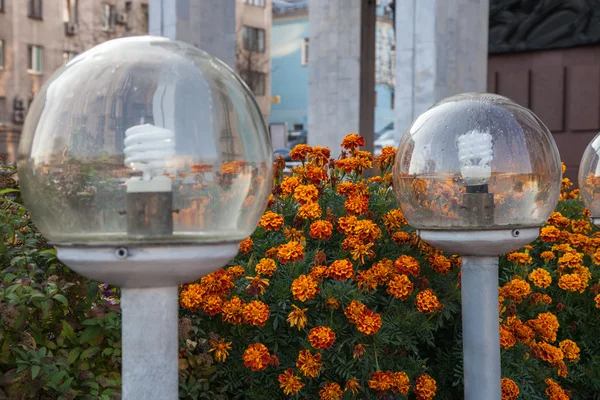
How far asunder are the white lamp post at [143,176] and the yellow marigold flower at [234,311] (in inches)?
49.0

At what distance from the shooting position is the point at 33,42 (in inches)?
1388

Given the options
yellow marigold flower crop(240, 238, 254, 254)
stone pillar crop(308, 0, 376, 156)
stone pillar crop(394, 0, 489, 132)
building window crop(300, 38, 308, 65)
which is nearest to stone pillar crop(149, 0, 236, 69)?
stone pillar crop(394, 0, 489, 132)

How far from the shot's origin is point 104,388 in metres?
2.57

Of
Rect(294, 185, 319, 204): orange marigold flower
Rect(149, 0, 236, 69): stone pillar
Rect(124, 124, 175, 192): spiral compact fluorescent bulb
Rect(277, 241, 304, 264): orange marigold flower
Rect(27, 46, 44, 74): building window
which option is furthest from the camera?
Rect(27, 46, 44, 74): building window

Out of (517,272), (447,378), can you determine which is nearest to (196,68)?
(447,378)

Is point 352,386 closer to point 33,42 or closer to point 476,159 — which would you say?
point 476,159

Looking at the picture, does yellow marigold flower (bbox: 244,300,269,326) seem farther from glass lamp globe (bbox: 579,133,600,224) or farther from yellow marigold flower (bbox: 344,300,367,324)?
glass lamp globe (bbox: 579,133,600,224)

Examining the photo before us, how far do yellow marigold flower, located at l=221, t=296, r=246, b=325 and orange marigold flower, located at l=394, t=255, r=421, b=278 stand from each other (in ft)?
2.07

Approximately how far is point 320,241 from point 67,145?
1950mm

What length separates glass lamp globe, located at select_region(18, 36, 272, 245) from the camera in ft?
5.31

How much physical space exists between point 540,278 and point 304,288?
1213mm

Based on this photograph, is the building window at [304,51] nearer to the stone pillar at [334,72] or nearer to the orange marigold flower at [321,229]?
the stone pillar at [334,72]

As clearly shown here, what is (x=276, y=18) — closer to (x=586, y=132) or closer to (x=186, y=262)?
(x=586, y=132)

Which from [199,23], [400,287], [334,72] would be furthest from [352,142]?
[334,72]
